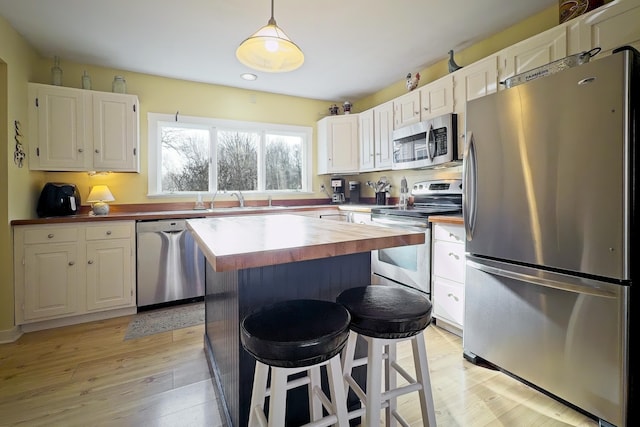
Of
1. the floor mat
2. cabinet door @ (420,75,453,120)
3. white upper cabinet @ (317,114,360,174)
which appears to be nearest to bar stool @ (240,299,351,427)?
the floor mat

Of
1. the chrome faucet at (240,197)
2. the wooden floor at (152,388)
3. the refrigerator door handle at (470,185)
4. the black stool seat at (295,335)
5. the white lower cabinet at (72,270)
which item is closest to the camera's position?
the black stool seat at (295,335)

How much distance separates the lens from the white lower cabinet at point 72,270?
98.0 inches

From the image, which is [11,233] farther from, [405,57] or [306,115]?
[405,57]

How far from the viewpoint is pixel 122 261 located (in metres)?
2.84

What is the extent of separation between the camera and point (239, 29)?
2.55 metres

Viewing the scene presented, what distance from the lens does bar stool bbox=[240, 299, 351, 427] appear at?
886mm

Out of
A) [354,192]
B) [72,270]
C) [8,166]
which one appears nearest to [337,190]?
[354,192]

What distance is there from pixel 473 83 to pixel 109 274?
144 inches

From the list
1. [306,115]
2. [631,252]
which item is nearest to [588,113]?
[631,252]

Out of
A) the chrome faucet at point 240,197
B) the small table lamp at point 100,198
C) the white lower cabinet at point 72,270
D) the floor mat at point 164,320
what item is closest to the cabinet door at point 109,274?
the white lower cabinet at point 72,270

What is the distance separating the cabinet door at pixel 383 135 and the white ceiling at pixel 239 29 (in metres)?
0.46

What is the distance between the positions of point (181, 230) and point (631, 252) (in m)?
3.29

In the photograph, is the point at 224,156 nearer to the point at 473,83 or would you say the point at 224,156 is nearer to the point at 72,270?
the point at 72,270

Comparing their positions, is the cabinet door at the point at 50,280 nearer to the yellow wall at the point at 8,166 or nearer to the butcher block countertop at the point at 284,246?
the yellow wall at the point at 8,166
